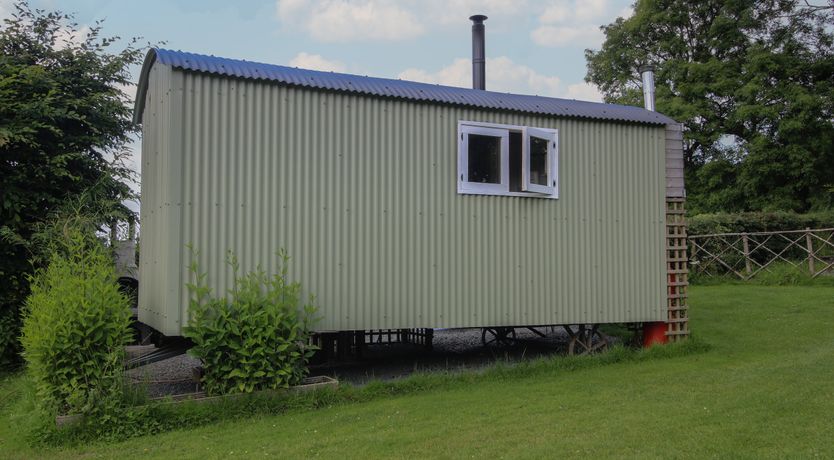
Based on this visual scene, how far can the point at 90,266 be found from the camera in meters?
6.41

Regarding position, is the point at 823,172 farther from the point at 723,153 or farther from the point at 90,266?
the point at 90,266

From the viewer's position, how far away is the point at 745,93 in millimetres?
21250

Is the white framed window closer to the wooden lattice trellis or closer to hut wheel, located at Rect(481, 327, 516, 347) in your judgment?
the wooden lattice trellis

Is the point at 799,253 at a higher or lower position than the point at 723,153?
lower

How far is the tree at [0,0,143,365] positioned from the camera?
928 cm

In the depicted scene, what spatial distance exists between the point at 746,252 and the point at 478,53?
10.1 meters

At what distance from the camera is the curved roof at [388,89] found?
6488mm

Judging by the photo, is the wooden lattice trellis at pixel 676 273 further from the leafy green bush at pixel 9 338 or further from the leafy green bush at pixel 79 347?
the leafy green bush at pixel 9 338

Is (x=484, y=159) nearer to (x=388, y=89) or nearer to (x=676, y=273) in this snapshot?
(x=388, y=89)

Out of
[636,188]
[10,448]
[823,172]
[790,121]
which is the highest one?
[790,121]

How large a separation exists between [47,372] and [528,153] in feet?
17.4

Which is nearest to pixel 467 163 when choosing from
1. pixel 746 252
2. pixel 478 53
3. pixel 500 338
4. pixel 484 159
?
pixel 484 159

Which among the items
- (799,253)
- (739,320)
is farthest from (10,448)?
(799,253)

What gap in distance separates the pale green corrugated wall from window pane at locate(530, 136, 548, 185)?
0.24 meters
